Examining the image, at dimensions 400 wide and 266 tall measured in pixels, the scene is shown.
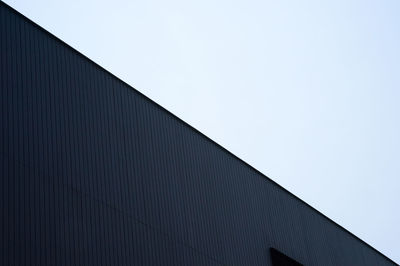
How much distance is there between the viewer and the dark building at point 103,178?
1594 cm

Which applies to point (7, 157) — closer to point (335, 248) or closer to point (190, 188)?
point (190, 188)

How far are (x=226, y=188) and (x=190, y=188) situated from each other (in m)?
2.54

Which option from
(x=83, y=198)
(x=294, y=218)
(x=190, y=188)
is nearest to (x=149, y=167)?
(x=190, y=188)

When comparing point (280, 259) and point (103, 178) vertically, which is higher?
point (280, 259)

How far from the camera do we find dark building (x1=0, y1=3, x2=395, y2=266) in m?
15.9

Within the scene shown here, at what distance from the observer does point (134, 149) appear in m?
20.2

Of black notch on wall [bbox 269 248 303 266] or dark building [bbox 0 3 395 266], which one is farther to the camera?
black notch on wall [bbox 269 248 303 266]

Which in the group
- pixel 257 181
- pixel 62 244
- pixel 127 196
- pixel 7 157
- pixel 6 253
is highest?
pixel 257 181

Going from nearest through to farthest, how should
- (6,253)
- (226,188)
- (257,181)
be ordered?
(6,253) → (226,188) → (257,181)

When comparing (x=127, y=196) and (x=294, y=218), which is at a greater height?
(x=294, y=218)

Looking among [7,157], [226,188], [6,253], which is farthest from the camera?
[226,188]

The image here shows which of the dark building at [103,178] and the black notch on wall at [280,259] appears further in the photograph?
the black notch on wall at [280,259]

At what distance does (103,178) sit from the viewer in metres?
18.3

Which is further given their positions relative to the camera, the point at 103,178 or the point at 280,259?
the point at 280,259
